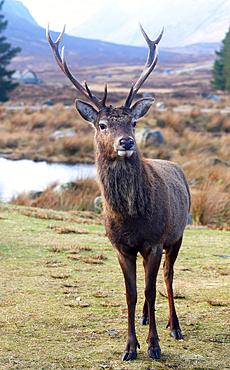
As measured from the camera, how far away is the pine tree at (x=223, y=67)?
42250mm

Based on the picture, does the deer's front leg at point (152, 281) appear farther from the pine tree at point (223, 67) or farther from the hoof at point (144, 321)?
the pine tree at point (223, 67)

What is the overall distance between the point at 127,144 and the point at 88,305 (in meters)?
1.97

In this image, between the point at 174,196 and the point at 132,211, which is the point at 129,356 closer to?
the point at 132,211

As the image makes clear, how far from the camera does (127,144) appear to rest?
386cm

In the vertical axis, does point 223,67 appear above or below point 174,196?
above

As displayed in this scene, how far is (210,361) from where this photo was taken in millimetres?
3607

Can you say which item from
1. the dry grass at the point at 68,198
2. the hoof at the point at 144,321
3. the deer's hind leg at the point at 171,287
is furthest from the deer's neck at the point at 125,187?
the dry grass at the point at 68,198

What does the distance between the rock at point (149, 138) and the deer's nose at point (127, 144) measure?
54.8ft

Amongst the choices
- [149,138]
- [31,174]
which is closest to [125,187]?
[31,174]

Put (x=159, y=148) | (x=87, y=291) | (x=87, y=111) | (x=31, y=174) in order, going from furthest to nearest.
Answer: (x=159, y=148) < (x=31, y=174) < (x=87, y=291) < (x=87, y=111)

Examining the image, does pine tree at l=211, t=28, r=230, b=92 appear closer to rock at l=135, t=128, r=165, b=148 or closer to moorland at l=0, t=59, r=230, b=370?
rock at l=135, t=128, r=165, b=148

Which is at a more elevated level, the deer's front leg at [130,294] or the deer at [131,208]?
the deer at [131,208]

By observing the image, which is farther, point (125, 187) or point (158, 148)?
point (158, 148)

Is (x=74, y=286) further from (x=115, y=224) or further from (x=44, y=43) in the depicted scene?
(x=44, y=43)
